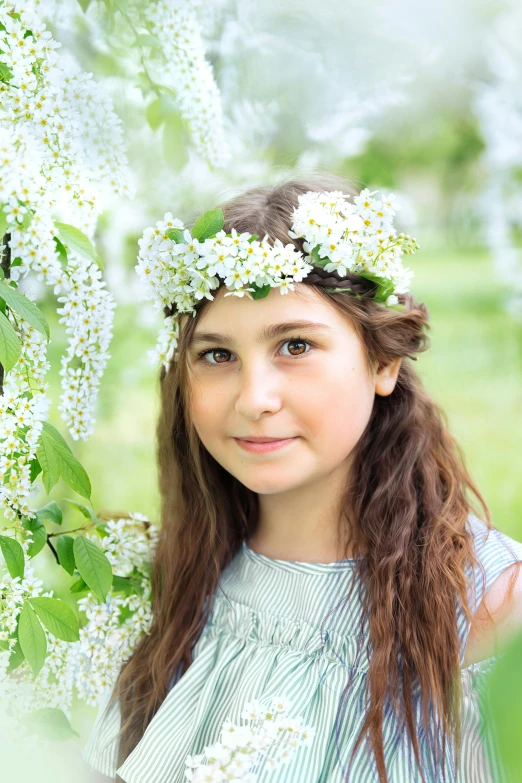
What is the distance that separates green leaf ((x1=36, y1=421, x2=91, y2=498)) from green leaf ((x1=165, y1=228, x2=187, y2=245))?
44cm

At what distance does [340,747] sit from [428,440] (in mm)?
681

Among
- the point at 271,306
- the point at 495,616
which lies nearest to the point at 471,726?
the point at 495,616

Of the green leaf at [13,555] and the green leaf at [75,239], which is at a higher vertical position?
the green leaf at [75,239]

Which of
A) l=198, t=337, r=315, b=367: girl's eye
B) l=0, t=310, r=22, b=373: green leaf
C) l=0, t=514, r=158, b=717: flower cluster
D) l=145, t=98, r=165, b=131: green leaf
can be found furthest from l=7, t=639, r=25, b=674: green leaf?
l=145, t=98, r=165, b=131: green leaf

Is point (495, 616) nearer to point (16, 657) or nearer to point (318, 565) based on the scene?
point (318, 565)

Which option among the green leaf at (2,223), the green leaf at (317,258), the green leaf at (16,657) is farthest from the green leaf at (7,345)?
the green leaf at (317,258)

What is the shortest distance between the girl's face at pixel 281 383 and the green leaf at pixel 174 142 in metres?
0.29

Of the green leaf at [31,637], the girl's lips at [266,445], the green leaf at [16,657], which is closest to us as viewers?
the green leaf at [31,637]

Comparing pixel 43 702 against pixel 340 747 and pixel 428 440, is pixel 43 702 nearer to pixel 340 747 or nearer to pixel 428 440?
pixel 340 747

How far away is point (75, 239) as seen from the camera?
3.97 feet

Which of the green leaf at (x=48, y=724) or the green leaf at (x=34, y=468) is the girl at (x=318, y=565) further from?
the green leaf at (x=34, y=468)

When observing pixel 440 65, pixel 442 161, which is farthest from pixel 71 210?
pixel 442 161

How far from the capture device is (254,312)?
56.2 inches

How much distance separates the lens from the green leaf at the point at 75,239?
1193 mm
